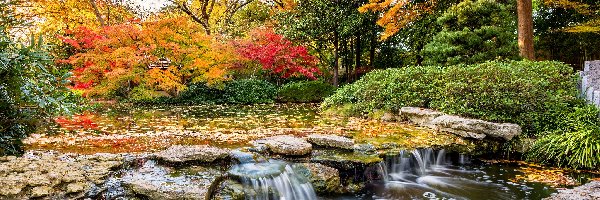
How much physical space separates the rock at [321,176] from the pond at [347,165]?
0.03m

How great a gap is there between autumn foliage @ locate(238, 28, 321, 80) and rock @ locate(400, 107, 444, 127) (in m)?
7.58

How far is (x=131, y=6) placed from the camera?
77.7ft

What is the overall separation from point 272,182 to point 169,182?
131 cm

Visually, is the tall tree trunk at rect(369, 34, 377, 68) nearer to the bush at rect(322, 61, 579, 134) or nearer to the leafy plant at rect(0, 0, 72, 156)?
the bush at rect(322, 61, 579, 134)

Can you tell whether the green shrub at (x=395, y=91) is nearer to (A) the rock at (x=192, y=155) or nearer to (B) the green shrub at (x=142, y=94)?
(A) the rock at (x=192, y=155)

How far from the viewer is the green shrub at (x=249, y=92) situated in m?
16.4

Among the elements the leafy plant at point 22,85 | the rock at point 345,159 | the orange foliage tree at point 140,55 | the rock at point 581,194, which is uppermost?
the orange foliage tree at point 140,55

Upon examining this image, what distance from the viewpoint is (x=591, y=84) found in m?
8.15

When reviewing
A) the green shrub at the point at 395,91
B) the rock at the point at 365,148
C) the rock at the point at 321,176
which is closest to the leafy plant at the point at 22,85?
the rock at the point at 321,176

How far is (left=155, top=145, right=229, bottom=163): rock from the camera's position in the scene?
504 centimetres

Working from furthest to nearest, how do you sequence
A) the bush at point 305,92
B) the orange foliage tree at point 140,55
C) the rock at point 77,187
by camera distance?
the bush at point 305,92 → the orange foliage tree at point 140,55 → the rock at point 77,187

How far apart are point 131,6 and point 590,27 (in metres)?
23.1

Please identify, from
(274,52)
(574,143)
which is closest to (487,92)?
(574,143)

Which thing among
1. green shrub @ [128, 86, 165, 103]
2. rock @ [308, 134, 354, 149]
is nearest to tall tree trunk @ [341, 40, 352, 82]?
green shrub @ [128, 86, 165, 103]
